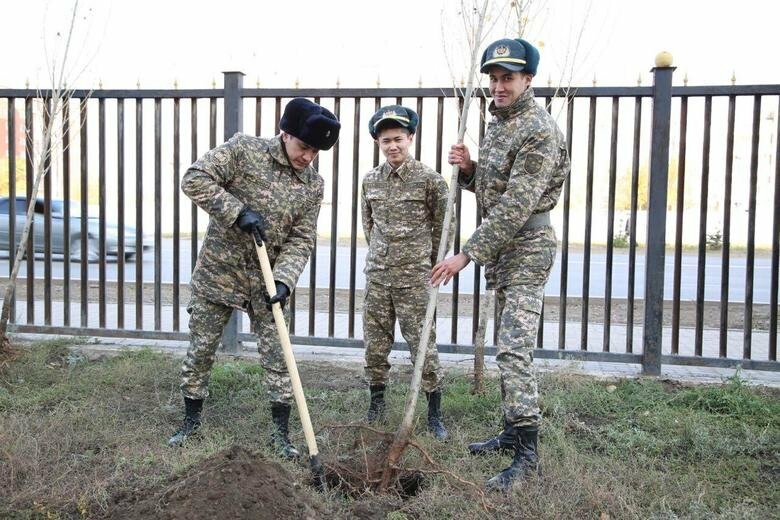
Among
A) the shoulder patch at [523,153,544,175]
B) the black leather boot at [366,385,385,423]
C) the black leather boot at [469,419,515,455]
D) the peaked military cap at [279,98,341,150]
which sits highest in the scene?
the peaked military cap at [279,98,341,150]

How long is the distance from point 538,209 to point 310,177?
132 centimetres

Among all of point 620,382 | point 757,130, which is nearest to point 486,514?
point 620,382

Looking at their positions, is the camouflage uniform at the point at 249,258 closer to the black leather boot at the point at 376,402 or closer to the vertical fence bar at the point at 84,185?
the black leather boot at the point at 376,402

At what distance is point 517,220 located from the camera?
10.6 feet

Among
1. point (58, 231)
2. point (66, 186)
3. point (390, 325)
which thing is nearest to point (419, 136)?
point (390, 325)

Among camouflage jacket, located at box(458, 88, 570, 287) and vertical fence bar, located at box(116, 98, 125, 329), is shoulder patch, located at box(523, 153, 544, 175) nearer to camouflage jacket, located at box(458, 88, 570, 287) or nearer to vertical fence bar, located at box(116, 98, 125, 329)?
camouflage jacket, located at box(458, 88, 570, 287)

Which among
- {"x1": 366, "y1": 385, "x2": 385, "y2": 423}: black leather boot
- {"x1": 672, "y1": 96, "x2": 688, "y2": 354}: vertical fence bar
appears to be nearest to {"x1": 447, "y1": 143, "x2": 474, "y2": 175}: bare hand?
{"x1": 366, "y1": 385, "x2": 385, "y2": 423}: black leather boot

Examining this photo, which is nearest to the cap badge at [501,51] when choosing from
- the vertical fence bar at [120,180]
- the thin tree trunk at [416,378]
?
the thin tree trunk at [416,378]

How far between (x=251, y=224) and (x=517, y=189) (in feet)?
4.43

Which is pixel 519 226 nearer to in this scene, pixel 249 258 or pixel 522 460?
pixel 522 460

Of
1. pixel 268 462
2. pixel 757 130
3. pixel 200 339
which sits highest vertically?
pixel 757 130

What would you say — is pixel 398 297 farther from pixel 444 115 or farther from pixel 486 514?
pixel 444 115

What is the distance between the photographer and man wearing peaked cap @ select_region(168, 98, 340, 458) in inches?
145

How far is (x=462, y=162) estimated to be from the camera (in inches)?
139
